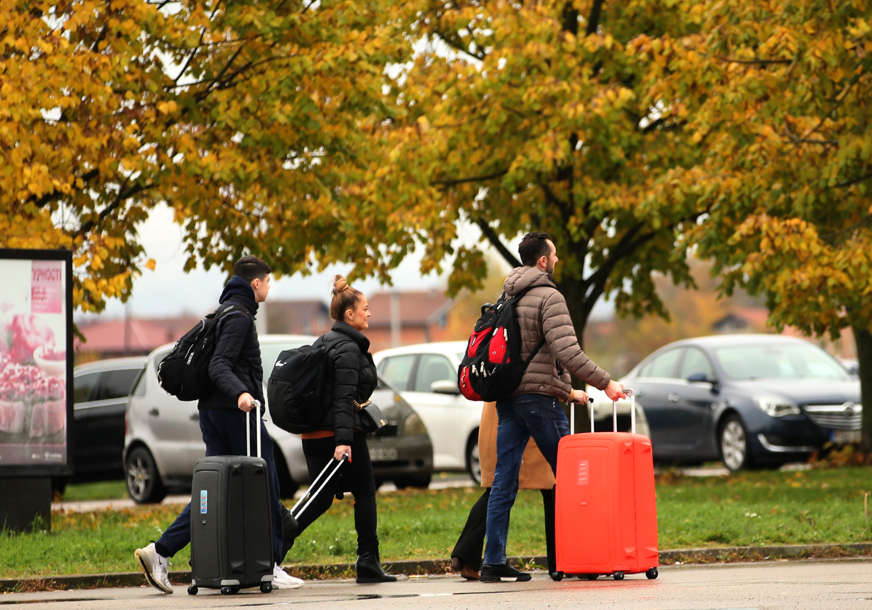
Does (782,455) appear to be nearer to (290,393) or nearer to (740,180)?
(740,180)

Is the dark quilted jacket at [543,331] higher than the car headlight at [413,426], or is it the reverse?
the dark quilted jacket at [543,331]

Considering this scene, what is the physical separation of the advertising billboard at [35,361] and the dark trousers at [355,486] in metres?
3.82

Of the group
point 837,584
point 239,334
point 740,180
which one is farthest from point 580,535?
point 740,180

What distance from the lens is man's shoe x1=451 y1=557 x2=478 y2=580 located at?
10.1 m

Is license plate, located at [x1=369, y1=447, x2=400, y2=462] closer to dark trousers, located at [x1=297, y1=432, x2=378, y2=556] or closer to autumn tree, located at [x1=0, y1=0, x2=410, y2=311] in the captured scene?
autumn tree, located at [x1=0, y1=0, x2=410, y2=311]

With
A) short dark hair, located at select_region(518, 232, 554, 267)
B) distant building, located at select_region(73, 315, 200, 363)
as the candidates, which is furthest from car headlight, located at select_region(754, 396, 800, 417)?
distant building, located at select_region(73, 315, 200, 363)

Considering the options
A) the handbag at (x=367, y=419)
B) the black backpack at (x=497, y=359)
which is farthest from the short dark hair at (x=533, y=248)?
the handbag at (x=367, y=419)

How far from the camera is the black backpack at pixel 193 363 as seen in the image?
9.78 meters

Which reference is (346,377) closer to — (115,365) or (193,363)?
(193,363)

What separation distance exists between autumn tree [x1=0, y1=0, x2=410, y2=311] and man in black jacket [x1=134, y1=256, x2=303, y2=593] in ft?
14.7

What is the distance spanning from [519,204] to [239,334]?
10612 millimetres

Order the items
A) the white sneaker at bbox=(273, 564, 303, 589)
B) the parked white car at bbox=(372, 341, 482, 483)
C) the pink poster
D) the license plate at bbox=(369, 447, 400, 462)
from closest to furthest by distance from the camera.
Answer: the white sneaker at bbox=(273, 564, 303, 589) < the pink poster < the license plate at bbox=(369, 447, 400, 462) < the parked white car at bbox=(372, 341, 482, 483)

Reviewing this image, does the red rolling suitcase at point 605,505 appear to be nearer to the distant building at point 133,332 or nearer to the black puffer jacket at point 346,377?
the black puffer jacket at point 346,377

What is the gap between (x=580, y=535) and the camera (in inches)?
373
